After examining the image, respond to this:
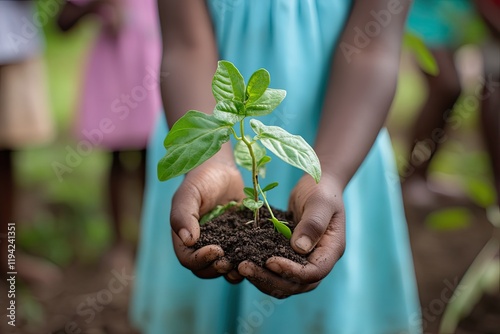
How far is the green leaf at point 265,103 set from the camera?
2.71 feet

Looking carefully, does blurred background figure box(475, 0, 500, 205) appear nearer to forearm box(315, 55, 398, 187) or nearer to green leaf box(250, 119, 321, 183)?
forearm box(315, 55, 398, 187)

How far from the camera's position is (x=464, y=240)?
2355 millimetres

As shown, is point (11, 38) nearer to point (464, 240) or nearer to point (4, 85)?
point (4, 85)

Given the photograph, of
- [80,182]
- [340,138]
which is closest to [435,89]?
[80,182]

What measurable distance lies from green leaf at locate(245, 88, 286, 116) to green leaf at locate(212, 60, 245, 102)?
0.05ft

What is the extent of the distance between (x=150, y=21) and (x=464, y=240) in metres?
1.23

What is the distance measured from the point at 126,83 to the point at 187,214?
1323 millimetres

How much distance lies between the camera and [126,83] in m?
2.12

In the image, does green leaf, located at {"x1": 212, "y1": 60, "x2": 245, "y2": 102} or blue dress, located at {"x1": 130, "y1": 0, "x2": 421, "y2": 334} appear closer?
green leaf, located at {"x1": 212, "y1": 60, "x2": 245, "y2": 102}

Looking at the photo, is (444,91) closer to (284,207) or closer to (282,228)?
(284,207)

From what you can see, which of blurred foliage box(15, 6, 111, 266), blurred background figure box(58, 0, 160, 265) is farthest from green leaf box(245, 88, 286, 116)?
blurred foliage box(15, 6, 111, 266)

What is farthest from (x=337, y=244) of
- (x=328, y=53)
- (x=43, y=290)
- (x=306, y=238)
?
(x=43, y=290)

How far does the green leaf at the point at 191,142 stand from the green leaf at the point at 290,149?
0.15 feet

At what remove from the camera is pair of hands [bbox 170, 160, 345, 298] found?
0.82 m
